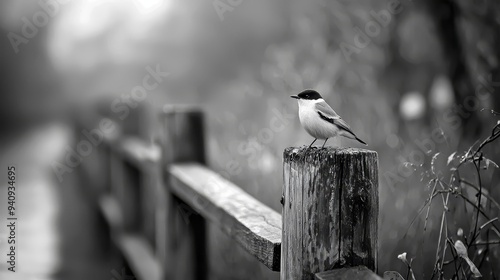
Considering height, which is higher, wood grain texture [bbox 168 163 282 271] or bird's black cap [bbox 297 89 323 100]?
bird's black cap [bbox 297 89 323 100]

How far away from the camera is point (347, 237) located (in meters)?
1.10

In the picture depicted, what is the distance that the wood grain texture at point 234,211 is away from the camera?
132 centimetres

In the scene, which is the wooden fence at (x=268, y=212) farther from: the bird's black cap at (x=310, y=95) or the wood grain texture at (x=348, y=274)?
the bird's black cap at (x=310, y=95)

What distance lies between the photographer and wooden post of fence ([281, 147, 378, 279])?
1.08m

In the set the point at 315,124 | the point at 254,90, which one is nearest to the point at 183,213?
the point at 315,124

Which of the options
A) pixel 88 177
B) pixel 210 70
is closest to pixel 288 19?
pixel 210 70

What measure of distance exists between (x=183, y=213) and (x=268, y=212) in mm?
924

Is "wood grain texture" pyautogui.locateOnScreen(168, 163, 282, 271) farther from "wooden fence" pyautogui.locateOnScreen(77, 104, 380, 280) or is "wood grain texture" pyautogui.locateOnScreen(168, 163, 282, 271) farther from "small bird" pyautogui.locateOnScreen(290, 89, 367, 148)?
"small bird" pyautogui.locateOnScreen(290, 89, 367, 148)

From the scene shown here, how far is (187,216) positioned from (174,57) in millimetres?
4288

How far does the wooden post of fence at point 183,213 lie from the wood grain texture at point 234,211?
105 millimetres

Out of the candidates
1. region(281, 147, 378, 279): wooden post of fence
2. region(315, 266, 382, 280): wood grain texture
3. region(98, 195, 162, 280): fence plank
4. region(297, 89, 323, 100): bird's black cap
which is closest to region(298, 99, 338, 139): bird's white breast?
region(297, 89, 323, 100): bird's black cap

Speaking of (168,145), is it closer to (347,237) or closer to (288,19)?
(347,237)

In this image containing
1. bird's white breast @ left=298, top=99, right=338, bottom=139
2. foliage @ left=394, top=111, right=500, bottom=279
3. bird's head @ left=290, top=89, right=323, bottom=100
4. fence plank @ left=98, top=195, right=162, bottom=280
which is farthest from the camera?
fence plank @ left=98, top=195, right=162, bottom=280

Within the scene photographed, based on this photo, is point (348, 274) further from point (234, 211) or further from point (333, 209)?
point (234, 211)
